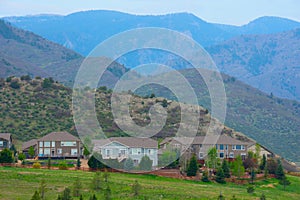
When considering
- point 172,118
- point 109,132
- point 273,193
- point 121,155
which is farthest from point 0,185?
point 172,118

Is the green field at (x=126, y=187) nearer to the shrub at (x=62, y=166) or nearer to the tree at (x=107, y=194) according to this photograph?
the tree at (x=107, y=194)

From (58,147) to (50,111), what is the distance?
2665 cm

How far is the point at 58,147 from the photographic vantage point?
81562 millimetres

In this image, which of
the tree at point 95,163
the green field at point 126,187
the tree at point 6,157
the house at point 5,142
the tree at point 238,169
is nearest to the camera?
the green field at point 126,187

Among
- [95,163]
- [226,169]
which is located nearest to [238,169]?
[226,169]

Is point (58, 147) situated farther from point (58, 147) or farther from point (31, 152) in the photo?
point (31, 152)

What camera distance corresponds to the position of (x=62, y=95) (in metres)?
119

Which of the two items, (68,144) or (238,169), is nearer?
(238,169)

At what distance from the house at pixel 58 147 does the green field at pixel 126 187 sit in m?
16.2

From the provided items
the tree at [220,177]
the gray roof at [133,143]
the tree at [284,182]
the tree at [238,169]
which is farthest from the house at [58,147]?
the tree at [284,182]

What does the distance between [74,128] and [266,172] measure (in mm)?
36198

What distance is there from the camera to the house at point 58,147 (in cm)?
8138

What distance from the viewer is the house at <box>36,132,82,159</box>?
8138cm

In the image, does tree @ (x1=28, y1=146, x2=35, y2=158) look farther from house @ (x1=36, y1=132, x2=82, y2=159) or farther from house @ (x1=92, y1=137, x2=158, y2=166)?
house @ (x1=92, y1=137, x2=158, y2=166)
